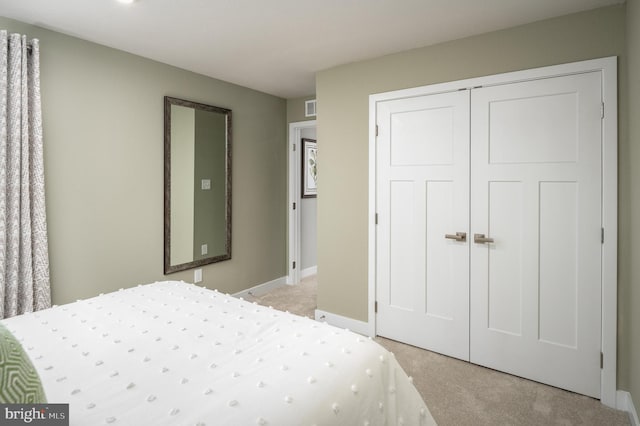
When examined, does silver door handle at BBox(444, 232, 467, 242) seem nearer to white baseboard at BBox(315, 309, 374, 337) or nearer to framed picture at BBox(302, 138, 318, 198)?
white baseboard at BBox(315, 309, 374, 337)

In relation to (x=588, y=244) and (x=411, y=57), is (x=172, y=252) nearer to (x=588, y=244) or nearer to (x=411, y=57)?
(x=411, y=57)

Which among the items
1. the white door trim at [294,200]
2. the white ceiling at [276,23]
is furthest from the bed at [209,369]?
the white door trim at [294,200]

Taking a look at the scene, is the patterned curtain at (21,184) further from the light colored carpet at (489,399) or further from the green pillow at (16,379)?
the light colored carpet at (489,399)

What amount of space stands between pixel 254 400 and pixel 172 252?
273 centimetres

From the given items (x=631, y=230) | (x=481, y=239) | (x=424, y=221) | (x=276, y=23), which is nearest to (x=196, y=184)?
(x=276, y=23)

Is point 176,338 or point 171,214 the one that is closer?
point 176,338

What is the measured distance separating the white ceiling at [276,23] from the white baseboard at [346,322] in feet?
7.89

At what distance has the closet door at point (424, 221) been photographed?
113 inches

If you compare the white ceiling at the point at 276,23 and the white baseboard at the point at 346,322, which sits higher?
the white ceiling at the point at 276,23

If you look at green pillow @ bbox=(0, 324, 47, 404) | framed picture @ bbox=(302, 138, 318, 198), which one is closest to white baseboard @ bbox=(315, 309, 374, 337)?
framed picture @ bbox=(302, 138, 318, 198)

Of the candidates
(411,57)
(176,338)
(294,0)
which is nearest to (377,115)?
(411,57)

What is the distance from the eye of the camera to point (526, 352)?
8.55ft

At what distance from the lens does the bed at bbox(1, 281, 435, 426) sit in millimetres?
1094

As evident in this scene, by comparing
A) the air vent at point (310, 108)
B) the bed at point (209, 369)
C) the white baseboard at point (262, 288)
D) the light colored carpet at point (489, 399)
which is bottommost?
the light colored carpet at point (489, 399)
